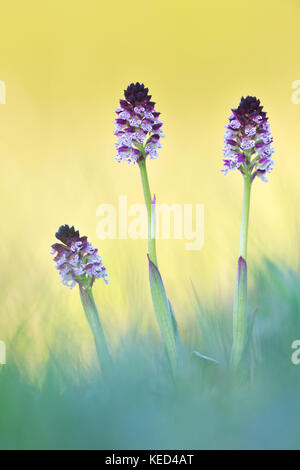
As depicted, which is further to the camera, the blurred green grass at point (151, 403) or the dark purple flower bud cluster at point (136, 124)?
the dark purple flower bud cluster at point (136, 124)

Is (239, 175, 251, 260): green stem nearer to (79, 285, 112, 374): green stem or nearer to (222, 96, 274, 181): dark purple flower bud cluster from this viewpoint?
(222, 96, 274, 181): dark purple flower bud cluster

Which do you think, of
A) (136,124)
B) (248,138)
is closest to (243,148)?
(248,138)

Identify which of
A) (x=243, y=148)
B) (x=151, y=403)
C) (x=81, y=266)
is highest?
(x=243, y=148)

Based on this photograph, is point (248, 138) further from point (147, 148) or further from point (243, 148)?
point (147, 148)

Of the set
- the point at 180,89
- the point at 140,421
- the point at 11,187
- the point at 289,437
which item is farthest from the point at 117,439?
the point at 180,89

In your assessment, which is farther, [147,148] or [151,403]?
[147,148]

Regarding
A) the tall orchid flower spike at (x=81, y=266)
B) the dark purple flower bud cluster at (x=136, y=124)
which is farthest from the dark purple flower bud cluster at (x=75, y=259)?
the dark purple flower bud cluster at (x=136, y=124)

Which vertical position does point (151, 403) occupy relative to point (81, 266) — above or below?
below

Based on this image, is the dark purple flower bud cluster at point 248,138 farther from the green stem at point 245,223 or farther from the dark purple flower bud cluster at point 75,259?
the dark purple flower bud cluster at point 75,259
